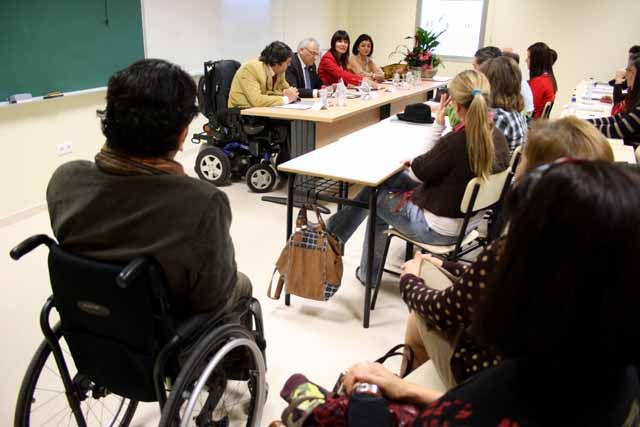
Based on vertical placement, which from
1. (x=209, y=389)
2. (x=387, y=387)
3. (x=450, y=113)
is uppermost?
(x=450, y=113)

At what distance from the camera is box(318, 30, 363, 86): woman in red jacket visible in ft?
17.8

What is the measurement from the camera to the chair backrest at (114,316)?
1.13m

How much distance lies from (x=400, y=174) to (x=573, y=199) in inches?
78.8

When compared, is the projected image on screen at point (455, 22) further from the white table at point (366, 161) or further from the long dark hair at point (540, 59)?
the white table at point (366, 161)

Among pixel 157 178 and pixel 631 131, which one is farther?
pixel 631 131

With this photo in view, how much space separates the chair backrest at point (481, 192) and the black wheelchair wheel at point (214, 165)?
99.8 inches

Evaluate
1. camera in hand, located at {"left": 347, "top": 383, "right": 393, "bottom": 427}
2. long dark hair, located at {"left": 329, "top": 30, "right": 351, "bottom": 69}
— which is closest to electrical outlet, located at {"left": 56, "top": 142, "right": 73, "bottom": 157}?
long dark hair, located at {"left": 329, "top": 30, "right": 351, "bottom": 69}

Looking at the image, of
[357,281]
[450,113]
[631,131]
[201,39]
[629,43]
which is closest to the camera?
[450,113]

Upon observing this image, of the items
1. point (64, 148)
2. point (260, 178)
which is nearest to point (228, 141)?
point (260, 178)

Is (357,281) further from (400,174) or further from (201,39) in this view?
(201,39)

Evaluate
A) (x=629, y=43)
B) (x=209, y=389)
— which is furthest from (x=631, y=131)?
(x=629, y=43)

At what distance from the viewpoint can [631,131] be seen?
10.6 ft

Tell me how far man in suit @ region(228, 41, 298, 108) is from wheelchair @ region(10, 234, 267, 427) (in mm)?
2829

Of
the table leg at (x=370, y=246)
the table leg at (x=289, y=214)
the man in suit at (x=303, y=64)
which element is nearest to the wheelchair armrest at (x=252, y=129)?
the man in suit at (x=303, y=64)
